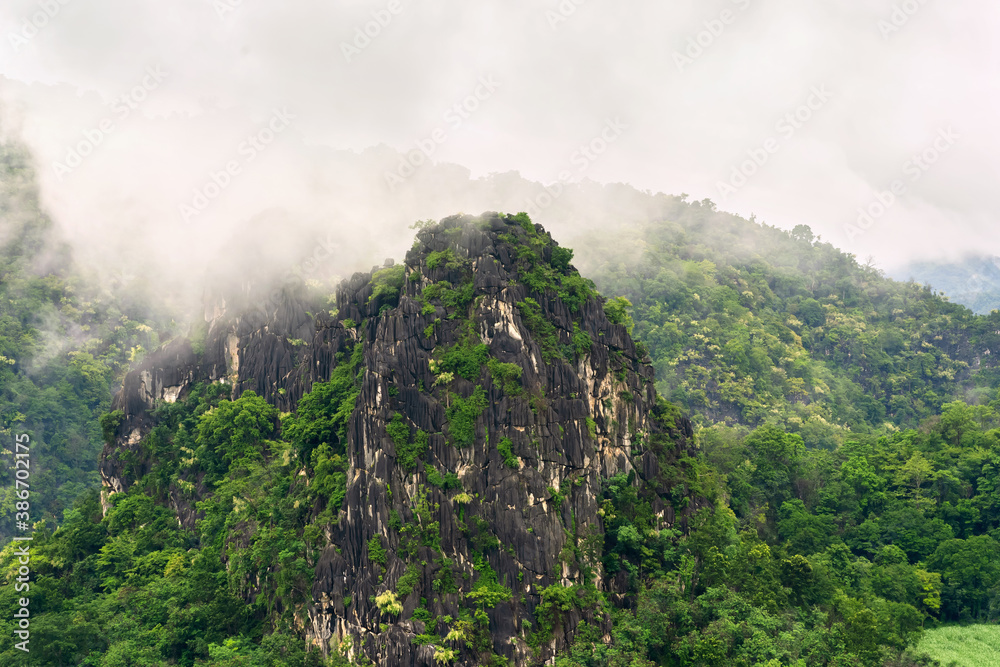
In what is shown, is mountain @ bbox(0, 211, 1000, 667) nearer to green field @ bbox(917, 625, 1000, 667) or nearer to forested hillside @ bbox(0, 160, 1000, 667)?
forested hillside @ bbox(0, 160, 1000, 667)

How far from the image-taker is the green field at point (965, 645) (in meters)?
45.8

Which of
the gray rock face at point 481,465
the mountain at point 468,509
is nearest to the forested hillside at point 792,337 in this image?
the mountain at point 468,509

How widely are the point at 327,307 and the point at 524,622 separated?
94.4 ft

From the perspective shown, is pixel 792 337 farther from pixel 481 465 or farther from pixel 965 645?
pixel 481 465

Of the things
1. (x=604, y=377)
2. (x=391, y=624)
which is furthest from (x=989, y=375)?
(x=391, y=624)

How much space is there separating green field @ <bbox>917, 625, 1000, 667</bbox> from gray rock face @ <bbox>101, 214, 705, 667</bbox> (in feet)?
49.6

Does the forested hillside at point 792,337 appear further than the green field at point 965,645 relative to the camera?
Yes

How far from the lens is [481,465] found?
144 feet

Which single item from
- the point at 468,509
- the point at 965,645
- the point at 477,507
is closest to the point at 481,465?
the point at 477,507

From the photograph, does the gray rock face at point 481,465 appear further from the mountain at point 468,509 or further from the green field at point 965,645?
the green field at point 965,645

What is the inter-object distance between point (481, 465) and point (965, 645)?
2999cm

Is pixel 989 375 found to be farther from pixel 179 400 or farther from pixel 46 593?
pixel 46 593

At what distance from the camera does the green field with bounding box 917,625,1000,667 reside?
4578cm

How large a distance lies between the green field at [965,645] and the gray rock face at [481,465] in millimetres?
15127
